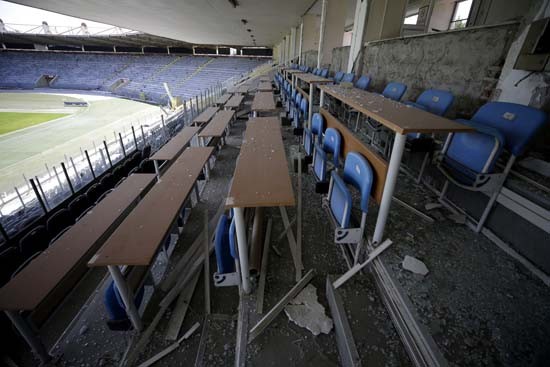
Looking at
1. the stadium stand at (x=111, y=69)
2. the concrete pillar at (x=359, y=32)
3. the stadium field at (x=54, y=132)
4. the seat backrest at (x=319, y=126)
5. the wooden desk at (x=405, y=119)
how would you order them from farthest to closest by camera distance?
the stadium stand at (x=111, y=69)
the stadium field at (x=54, y=132)
the concrete pillar at (x=359, y=32)
the seat backrest at (x=319, y=126)
the wooden desk at (x=405, y=119)

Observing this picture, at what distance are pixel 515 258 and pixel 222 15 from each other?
937 cm

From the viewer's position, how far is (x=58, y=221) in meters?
2.63

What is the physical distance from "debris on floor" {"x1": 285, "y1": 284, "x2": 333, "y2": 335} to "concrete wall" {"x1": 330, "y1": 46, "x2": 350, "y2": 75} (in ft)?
19.3

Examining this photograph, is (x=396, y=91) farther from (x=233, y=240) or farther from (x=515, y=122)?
(x=233, y=240)

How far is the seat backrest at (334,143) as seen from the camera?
7.00 ft

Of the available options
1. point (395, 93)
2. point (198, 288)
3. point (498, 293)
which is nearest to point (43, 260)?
point (198, 288)

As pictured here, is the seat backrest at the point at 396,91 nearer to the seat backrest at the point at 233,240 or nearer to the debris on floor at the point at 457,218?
the debris on floor at the point at 457,218

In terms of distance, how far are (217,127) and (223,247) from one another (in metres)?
3.28

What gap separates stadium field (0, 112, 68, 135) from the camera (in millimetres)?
13773

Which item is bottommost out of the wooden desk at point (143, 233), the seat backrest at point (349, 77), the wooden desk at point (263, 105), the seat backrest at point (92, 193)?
the seat backrest at point (92, 193)

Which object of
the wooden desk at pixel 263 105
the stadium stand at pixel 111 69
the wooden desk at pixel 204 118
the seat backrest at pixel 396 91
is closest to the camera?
the seat backrest at pixel 396 91

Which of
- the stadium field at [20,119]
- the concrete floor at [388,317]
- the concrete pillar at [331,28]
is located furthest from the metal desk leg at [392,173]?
the stadium field at [20,119]

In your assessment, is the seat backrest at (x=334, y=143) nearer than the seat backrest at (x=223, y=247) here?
No

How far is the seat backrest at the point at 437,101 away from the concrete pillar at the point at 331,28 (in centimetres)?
573
